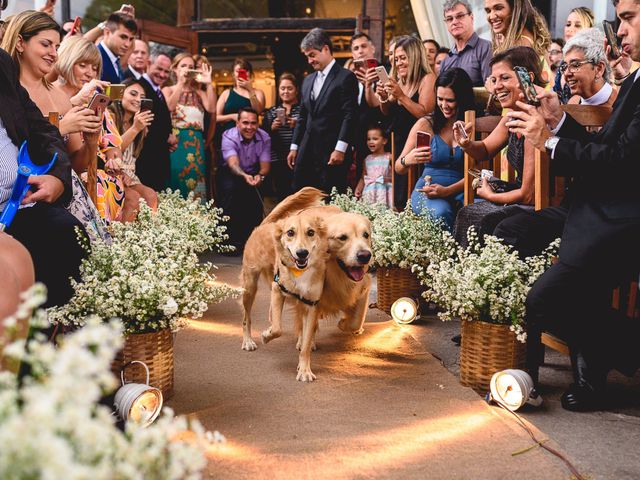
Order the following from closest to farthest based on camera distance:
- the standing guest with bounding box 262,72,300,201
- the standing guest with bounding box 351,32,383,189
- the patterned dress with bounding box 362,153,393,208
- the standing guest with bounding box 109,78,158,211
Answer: the standing guest with bounding box 109,78,158,211 → the patterned dress with bounding box 362,153,393,208 → the standing guest with bounding box 351,32,383,189 → the standing guest with bounding box 262,72,300,201

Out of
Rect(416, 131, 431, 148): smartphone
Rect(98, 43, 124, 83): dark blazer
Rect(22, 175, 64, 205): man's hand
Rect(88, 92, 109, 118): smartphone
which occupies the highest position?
Rect(98, 43, 124, 83): dark blazer

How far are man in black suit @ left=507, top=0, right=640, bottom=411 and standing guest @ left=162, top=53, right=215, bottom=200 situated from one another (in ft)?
16.0

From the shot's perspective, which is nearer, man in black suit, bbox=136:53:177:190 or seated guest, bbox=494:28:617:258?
seated guest, bbox=494:28:617:258

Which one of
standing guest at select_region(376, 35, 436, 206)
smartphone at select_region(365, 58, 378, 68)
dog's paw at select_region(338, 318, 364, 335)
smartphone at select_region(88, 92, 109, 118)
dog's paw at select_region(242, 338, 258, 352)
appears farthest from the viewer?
smartphone at select_region(365, 58, 378, 68)

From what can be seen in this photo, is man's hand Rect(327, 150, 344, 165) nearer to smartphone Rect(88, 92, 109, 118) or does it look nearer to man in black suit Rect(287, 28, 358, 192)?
man in black suit Rect(287, 28, 358, 192)

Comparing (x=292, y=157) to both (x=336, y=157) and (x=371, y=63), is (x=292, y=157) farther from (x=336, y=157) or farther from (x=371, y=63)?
(x=371, y=63)

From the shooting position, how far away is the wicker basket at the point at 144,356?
106 inches

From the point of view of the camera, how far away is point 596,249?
2605mm

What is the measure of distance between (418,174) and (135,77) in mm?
2905

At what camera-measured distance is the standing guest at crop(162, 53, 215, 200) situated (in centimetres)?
710

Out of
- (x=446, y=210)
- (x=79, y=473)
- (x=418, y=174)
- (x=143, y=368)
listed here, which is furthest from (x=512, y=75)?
(x=79, y=473)

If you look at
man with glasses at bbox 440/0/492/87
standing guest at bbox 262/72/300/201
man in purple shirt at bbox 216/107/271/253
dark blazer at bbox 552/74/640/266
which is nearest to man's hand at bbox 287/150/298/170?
man in purple shirt at bbox 216/107/271/253

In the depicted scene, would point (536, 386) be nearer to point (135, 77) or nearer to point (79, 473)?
Answer: point (79, 473)

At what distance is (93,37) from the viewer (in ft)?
19.6
